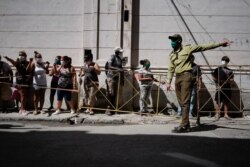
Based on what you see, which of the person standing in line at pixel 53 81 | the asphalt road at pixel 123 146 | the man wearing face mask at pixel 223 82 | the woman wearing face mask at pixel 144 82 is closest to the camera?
the asphalt road at pixel 123 146

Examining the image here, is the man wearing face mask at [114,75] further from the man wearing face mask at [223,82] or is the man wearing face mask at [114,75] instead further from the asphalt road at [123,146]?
the man wearing face mask at [223,82]

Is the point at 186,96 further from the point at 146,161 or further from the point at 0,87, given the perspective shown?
the point at 0,87

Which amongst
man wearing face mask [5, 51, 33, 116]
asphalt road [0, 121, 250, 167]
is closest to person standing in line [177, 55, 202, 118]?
asphalt road [0, 121, 250, 167]

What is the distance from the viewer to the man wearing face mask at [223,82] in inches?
378

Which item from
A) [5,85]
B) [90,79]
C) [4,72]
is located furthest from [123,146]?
[4,72]

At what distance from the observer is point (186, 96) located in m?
7.14

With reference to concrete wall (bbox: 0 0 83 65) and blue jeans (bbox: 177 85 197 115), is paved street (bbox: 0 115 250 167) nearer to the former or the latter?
blue jeans (bbox: 177 85 197 115)

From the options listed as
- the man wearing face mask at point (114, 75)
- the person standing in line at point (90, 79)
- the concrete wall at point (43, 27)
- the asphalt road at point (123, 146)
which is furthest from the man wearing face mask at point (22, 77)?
the man wearing face mask at point (114, 75)

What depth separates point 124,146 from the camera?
5715 millimetres

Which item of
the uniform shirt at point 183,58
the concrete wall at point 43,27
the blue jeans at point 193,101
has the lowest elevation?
the blue jeans at point 193,101

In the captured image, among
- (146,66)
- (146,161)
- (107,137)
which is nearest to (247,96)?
(146,66)

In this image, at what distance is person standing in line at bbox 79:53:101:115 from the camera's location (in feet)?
32.0

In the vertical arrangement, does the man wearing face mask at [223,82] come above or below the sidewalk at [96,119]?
above

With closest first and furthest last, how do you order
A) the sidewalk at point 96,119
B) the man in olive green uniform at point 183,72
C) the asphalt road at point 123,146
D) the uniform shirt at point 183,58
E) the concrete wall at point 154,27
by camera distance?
the asphalt road at point 123,146, the man in olive green uniform at point 183,72, the uniform shirt at point 183,58, the sidewalk at point 96,119, the concrete wall at point 154,27
